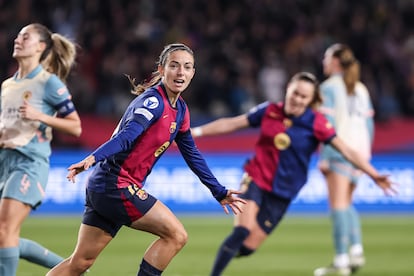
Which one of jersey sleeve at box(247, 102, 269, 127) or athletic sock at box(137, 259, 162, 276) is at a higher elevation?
jersey sleeve at box(247, 102, 269, 127)

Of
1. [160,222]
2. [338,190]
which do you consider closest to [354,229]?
[338,190]

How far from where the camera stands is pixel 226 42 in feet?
55.2

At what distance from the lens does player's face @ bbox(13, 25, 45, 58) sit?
704cm

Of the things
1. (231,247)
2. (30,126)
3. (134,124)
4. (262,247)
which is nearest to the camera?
(134,124)

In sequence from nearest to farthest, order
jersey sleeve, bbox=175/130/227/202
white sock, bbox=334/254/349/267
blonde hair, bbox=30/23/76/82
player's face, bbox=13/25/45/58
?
jersey sleeve, bbox=175/130/227/202
player's face, bbox=13/25/45/58
blonde hair, bbox=30/23/76/82
white sock, bbox=334/254/349/267

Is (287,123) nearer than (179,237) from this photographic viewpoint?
No

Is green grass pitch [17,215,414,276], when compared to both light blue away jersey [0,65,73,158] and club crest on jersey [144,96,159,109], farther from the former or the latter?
club crest on jersey [144,96,159,109]

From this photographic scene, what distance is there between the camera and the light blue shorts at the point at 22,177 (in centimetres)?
670

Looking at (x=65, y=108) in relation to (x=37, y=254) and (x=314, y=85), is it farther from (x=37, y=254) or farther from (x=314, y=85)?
(x=314, y=85)

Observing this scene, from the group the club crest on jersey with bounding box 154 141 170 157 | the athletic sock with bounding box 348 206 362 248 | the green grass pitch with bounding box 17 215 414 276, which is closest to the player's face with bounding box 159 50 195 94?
the club crest on jersey with bounding box 154 141 170 157

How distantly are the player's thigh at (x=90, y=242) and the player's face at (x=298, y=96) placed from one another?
2.80m

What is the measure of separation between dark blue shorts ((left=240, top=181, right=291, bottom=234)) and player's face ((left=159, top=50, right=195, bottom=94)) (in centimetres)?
234

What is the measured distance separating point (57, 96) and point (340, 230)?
3.66 m

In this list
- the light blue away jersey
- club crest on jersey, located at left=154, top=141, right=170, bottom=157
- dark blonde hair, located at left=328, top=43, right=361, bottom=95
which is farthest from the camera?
dark blonde hair, located at left=328, top=43, right=361, bottom=95
